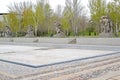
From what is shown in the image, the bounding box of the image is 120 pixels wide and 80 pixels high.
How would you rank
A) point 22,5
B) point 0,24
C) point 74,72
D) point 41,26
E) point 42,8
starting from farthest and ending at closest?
point 22,5, point 0,24, point 41,26, point 42,8, point 74,72

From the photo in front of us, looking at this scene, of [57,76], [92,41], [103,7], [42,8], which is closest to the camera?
[57,76]

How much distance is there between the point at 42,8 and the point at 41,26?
3.64 metres

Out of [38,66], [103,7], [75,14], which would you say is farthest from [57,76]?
[75,14]

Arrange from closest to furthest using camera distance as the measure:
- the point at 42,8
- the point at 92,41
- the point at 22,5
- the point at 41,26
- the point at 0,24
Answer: the point at 92,41, the point at 42,8, the point at 41,26, the point at 0,24, the point at 22,5

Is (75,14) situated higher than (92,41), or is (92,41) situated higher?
(75,14)

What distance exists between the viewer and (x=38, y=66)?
638 cm

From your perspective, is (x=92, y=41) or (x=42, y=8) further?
(x=42, y=8)

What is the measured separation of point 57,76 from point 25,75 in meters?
0.84

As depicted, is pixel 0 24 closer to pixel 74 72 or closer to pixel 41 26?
pixel 41 26

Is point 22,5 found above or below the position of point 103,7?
above

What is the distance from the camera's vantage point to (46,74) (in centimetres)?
525

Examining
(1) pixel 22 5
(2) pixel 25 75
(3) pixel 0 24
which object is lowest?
(2) pixel 25 75

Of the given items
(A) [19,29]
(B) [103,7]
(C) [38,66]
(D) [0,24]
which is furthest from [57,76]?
(D) [0,24]

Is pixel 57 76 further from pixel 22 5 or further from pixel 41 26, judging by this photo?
pixel 22 5
